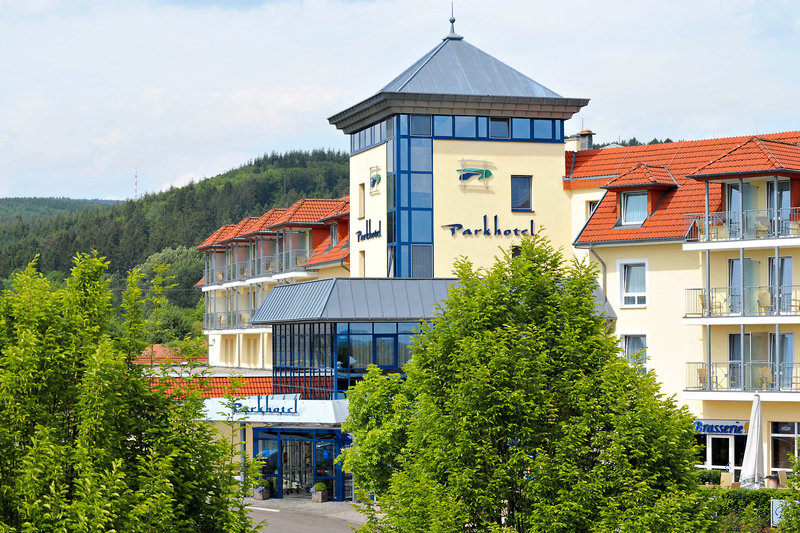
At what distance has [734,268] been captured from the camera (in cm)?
4247

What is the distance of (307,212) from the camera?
70562mm

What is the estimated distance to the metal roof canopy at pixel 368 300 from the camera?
146ft

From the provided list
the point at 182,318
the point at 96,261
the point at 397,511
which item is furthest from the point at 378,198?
the point at 182,318

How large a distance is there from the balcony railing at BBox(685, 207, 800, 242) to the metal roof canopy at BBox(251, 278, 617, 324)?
4.30 meters

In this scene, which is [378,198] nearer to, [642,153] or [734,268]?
[642,153]

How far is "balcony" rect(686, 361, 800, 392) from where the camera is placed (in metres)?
40.1

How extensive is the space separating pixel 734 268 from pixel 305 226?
32.1m

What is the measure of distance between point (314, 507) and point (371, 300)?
7.61m

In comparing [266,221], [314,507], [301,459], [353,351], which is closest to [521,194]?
[353,351]

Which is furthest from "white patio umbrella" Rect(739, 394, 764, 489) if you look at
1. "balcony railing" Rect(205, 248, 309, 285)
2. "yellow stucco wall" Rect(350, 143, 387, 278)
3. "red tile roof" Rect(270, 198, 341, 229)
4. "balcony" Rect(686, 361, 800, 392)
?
"balcony railing" Rect(205, 248, 309, 285)

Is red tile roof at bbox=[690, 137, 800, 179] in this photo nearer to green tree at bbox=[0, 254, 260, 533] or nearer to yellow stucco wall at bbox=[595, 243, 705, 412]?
yellow stucco wall at bbox=[595, 243, 705, 412]

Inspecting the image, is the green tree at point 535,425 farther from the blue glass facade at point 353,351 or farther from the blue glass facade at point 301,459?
the blue glass facade at point 301,459

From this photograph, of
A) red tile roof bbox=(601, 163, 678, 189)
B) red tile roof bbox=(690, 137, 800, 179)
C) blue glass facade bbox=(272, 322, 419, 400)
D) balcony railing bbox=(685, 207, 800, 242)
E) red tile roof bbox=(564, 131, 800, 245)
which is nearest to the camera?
red tile roof bbox=(690, 137, 800, 179)

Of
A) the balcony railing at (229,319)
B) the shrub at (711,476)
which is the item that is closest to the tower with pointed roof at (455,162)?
the shrub at (711,476)
